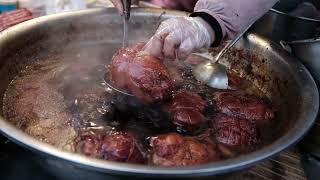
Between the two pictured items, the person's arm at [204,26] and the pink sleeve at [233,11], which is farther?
the pink sleeve at [233,11]

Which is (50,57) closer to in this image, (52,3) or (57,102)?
(57,102)

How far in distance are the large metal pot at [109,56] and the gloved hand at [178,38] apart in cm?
55

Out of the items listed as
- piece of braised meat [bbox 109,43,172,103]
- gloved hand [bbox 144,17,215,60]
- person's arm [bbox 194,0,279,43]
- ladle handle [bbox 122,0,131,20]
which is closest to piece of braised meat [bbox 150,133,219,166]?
piece of braised meat [bbox 109,43,172,103]

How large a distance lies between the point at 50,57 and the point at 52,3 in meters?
1.05

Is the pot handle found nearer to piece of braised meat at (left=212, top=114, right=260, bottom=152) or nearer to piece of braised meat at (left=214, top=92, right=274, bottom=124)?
piece of braised meat at (left=214, top=92, right=274, bottom=124)

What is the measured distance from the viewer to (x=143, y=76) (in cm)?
189

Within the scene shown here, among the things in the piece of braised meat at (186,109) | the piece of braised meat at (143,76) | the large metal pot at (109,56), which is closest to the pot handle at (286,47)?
the large metal pot at (109,56)

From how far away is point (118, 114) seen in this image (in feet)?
6.03

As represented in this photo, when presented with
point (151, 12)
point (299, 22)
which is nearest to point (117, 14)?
point (151, 12)

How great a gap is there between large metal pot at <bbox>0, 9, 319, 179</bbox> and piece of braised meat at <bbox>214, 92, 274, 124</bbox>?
0.31 ft

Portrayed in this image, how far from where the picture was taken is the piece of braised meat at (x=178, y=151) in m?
1.52

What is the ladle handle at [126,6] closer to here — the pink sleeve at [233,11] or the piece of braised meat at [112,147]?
the pink sleeve at [233,11]

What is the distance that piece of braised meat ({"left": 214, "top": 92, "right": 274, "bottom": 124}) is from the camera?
193 cm

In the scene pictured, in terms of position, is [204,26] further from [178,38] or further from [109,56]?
[109,56]
